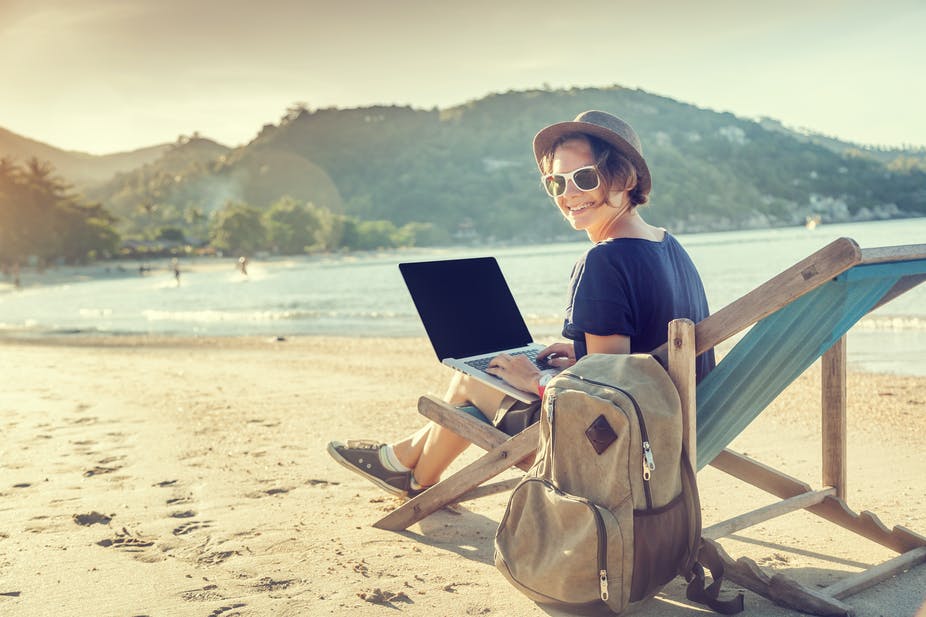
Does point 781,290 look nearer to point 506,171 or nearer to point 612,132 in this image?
point 612,132

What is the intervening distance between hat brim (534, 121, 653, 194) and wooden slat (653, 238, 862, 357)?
0.56 metres

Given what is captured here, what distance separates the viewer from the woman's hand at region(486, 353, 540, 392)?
2.49 meters

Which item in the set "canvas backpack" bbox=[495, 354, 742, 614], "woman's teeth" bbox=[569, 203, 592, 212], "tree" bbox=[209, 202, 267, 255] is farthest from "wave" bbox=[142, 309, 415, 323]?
"tree" bbox=[209, 202, 267, 255]

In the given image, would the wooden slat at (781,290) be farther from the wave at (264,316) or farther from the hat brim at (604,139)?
the wave at (264,316)

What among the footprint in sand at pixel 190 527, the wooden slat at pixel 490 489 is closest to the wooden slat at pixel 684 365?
the wooden slat at pixel 490 489

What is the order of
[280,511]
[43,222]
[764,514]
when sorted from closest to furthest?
[764,514]
[280,511]
[43,222]

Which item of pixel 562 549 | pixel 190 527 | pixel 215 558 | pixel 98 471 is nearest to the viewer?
pixel 562 549

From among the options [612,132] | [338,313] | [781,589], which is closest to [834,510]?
[781,589]

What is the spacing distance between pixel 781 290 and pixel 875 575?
1137 mm

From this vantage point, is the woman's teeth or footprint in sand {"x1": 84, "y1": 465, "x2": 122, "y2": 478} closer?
the woman's teeth

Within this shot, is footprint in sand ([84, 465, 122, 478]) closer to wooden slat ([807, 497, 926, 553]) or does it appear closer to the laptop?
the laptop

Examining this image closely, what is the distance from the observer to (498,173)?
123m

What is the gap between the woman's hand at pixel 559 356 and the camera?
2.67 m

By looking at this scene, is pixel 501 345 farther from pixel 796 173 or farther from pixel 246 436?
pixel 796 173
